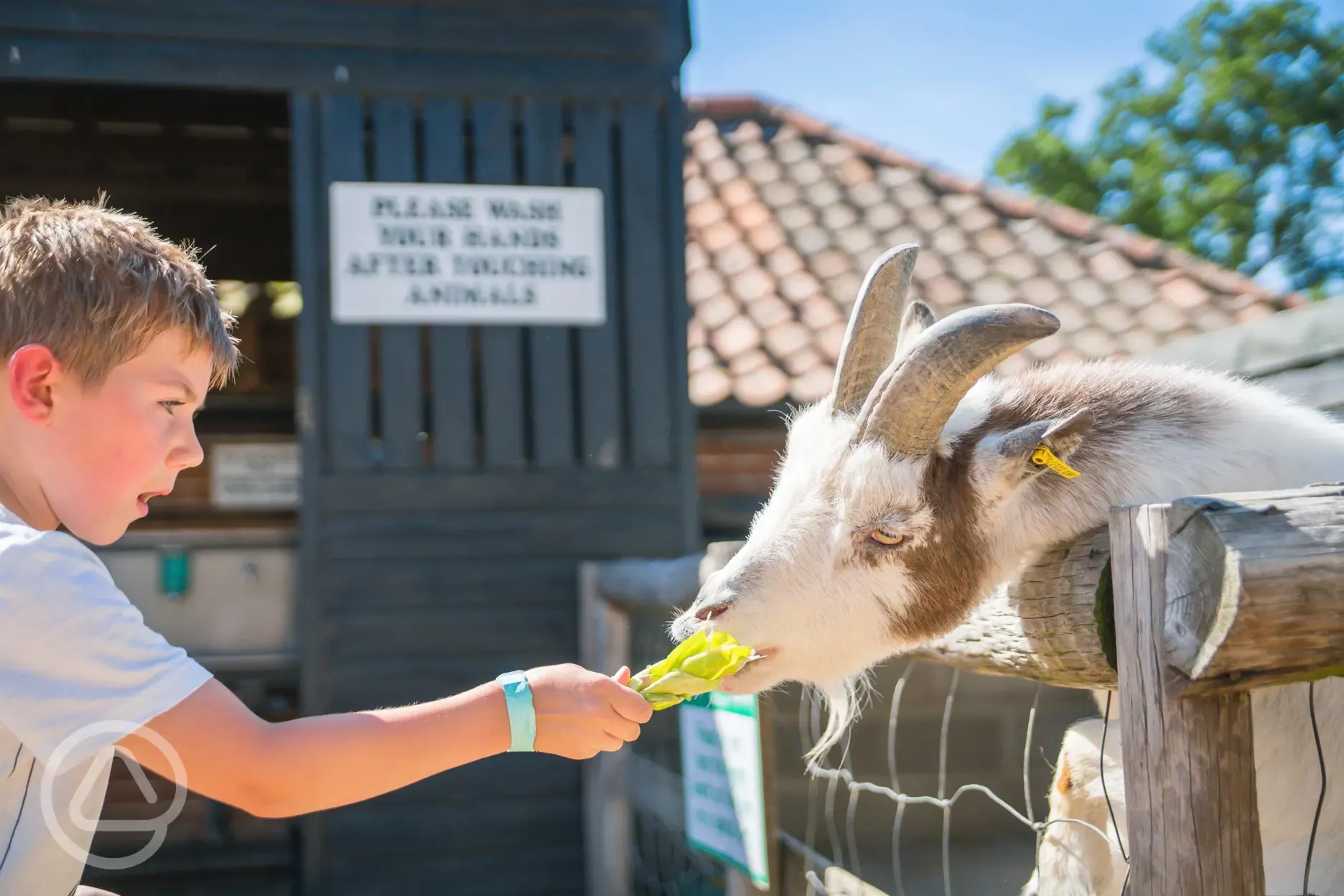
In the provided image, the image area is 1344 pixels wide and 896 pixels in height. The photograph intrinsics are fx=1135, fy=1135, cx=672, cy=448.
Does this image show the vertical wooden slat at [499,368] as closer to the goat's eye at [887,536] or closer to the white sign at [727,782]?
the white sign at [727,782]

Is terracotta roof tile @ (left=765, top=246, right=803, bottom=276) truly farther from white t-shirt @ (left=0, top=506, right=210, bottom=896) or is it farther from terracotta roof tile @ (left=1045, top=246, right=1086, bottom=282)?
white t-shirt @ (left=0, top=506, right=210, bottom=896)

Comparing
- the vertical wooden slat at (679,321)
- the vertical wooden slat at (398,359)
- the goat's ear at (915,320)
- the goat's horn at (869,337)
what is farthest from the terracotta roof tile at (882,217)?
the goat's horn at (869,337)

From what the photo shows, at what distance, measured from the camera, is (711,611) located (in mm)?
1992

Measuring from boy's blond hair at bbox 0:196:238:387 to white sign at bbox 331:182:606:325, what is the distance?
3717 millimetres

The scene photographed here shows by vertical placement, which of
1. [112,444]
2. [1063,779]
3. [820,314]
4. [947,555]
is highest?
[820,314]

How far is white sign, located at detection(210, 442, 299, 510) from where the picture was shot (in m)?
7.83

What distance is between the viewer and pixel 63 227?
1329 mm

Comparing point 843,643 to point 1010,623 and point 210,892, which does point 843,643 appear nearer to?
point 1010,623

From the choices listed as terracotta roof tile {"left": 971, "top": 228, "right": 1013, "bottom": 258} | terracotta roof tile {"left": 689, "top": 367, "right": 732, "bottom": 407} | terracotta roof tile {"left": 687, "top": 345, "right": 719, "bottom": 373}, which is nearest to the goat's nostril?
terracotta roof tile {"left": 689, "top": 367, "right": 732, "bottom": 407}

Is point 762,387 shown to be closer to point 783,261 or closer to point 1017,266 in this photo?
point 783,261

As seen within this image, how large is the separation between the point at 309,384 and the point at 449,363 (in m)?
0.61

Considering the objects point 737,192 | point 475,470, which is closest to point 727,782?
point 475,470

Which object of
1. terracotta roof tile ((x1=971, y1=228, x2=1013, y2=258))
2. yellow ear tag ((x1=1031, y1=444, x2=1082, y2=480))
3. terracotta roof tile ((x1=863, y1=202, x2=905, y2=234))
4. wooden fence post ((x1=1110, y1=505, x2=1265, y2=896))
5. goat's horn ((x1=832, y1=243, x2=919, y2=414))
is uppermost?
terracotta roof tile ((x1=863, y1=202, x2=905, y2=234))

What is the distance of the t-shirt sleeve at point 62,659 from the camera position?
112 cm
